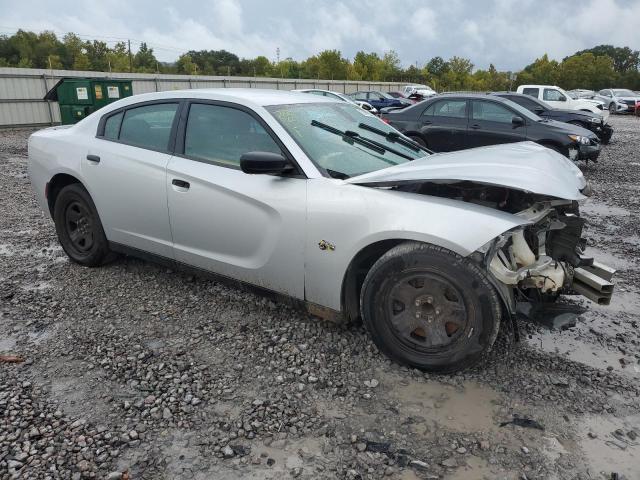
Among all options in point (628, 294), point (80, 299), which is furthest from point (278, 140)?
point (628, 294)

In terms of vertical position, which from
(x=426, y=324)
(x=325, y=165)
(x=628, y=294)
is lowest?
(x=628, y=294)

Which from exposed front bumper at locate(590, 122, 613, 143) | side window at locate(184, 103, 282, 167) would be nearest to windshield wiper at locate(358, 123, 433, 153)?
side window at locate(184, 103, 282, 167)

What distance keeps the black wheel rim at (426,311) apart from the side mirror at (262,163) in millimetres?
1000

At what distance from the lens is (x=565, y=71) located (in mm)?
56000

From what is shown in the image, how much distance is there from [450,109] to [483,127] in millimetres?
834

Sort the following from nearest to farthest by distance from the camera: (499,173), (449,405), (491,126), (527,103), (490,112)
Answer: (449,405), (499,173), (491,126), (490,112), (527,103)

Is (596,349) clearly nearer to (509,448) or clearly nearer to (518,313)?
(518,313)

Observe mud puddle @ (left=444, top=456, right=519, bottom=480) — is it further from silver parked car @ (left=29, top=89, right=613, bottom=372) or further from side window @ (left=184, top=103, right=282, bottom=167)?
side window @ (left=184, top=103, right=282, bottom=167)

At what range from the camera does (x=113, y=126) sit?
425 cm

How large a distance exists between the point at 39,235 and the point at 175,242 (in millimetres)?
2768

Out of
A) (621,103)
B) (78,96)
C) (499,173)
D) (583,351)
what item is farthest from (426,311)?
(621,103)

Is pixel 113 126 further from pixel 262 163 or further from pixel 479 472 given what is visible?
pixel 479 472

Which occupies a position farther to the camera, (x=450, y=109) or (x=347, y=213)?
(x=450, y=109)

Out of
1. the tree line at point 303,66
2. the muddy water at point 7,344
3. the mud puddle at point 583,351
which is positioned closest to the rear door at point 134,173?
the muddy water at point 7,344
